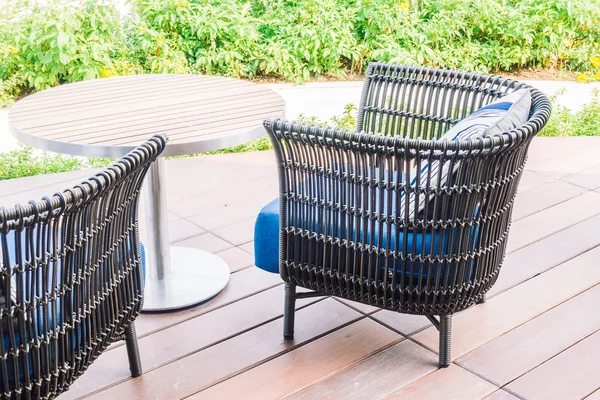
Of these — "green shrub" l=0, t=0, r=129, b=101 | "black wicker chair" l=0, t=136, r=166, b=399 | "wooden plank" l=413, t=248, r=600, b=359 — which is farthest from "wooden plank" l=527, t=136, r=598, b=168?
"green shrub" l=0, t=0, r=129, b=101

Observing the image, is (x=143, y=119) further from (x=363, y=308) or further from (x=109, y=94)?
(x=363, y=308)

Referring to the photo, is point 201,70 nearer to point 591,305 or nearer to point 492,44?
point 492,44

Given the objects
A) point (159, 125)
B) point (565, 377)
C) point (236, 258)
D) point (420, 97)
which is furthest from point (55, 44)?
point (565, 377)

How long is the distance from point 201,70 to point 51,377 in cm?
400

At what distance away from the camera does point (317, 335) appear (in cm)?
225

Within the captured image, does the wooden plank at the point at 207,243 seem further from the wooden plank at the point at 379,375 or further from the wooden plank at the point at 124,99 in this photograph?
the wooden plank at the point at 379,375

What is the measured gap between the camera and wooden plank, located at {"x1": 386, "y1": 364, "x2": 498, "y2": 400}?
1.96 m

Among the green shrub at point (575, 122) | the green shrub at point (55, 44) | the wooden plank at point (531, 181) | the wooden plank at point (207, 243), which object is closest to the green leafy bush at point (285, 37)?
the green shrub at point (55, 44)

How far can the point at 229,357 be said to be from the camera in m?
2.14

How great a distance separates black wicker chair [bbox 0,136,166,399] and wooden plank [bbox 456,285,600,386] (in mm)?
1063

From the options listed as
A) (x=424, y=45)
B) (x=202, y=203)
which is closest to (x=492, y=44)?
(x=424, y=45)

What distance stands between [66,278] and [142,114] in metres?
0.88

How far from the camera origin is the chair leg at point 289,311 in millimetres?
2195

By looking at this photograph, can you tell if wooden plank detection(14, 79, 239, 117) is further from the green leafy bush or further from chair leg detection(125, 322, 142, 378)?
the green leafy bush
